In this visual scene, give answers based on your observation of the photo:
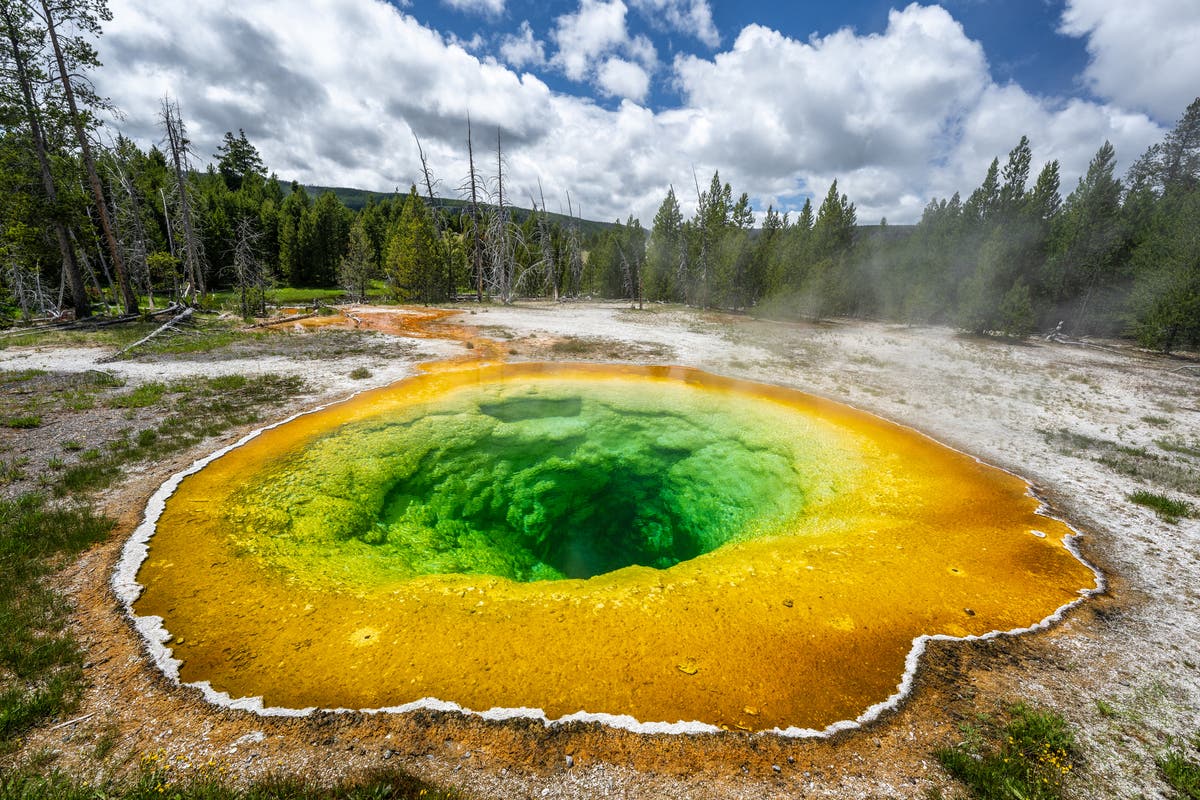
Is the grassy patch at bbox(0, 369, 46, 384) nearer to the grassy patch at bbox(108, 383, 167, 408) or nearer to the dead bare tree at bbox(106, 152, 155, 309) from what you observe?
the grassy patch at bbox(108, 383, 167, 408)

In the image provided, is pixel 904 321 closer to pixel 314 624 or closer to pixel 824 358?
pixel 824 358

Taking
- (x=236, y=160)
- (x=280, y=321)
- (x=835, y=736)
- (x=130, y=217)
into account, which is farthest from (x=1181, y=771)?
(x=236, y=160)

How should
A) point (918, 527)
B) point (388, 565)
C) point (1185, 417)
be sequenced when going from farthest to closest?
point (1185, 417)
point (918, 527)
point (388, 565)

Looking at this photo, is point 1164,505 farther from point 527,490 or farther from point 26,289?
point 26,289

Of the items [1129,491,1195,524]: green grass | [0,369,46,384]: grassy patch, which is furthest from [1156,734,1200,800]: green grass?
[0,369,46,384]: grassy patch

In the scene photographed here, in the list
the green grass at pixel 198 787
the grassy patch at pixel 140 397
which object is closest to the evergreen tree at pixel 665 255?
the grassy patch at pixel 140 397

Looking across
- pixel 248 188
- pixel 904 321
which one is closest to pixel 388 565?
pixel 904 321
